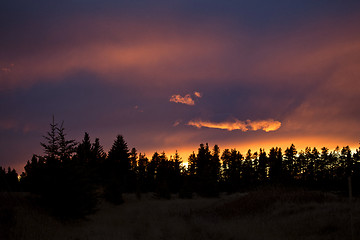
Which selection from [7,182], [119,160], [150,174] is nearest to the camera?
[7,182]

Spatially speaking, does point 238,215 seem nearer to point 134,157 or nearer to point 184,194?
point 184,194

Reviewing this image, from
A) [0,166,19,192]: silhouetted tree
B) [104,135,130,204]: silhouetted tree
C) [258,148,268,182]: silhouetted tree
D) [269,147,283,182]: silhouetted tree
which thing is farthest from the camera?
[258,148,268,182]: silhouetted tree

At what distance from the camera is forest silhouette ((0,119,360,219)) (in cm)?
1848

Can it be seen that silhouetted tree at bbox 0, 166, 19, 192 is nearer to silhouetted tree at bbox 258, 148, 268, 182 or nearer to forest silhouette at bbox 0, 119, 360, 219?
forest silhouette at bbox 0, 119, 360, 219

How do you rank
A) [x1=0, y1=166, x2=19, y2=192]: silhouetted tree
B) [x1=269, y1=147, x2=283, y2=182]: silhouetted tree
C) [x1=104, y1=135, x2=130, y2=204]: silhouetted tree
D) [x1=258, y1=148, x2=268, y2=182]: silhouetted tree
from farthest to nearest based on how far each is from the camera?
[x1=258, y1=148, x2=268, y2=182]: silhouetted tree, [x1=269, y1=147, x2=283, y2=182]: silhouetted tree, [x1=104, y1=135, x2=130, y2=204]: silhouetted tree, [x1=0, y1=166, x2=19, y2=192]: silhouetted tree

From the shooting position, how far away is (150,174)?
8981 centimetres

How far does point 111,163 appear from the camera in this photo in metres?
60.1

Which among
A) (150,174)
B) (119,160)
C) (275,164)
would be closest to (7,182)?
(119,160)

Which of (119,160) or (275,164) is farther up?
(119,160)

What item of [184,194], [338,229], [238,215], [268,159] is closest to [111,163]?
[184,194]

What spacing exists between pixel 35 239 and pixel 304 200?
67.2ft

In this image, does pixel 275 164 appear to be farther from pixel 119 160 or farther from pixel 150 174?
pixel 119 160

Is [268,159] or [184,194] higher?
[268,159]

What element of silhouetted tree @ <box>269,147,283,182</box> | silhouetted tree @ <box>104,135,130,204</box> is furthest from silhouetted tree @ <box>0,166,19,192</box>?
silhouetted tree @ <box>269,147,283,182</box>
